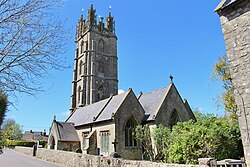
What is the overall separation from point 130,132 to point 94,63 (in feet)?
91.2

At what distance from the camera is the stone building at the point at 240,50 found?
21.5 ft

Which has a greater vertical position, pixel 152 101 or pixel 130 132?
pixel 152 101

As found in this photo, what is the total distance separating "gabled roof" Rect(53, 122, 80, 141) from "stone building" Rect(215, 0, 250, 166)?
24.7 meters

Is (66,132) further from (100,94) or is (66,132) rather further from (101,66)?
(101,66)

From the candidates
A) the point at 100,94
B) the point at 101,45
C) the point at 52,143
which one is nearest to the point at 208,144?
the point at 52,143

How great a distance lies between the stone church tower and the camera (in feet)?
151

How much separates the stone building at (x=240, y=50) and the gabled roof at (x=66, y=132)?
81.0 ft

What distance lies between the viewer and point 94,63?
48.0 meters

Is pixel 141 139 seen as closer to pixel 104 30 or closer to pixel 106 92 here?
pixel 106 92

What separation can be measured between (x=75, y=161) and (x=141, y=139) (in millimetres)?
6696

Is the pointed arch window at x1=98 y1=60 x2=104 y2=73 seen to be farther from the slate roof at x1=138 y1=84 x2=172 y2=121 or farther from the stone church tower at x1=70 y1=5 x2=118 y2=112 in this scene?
the slate roof at x1=138 y1=84 x2=172 y2=121

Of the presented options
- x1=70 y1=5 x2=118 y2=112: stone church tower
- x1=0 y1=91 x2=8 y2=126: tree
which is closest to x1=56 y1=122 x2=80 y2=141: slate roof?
x1=70 y1=5 x2=118 y2=112: stone church tower

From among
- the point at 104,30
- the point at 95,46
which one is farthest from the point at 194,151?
the point at 104,30

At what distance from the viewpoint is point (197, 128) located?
1431 centimetres
